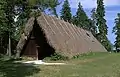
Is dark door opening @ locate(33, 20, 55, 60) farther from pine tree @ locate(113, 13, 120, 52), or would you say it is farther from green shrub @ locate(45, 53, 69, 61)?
pine tree @ locate(113, 13, 120, 52)

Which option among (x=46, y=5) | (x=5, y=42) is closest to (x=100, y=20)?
(x=5, y=42)

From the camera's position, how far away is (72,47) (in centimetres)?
4750

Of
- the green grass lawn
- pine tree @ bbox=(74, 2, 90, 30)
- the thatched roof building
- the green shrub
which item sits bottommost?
the green shrub

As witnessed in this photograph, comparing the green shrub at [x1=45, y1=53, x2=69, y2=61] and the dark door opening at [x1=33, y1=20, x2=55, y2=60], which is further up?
the dark door opening at [x1=33, y1=20, x2=55, y2=60]

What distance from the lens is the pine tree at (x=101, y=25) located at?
9457 cm

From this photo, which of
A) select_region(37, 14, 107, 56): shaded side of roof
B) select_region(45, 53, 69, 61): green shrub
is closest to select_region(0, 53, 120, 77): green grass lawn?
select_region(45, 53, 69, 61): green shrub

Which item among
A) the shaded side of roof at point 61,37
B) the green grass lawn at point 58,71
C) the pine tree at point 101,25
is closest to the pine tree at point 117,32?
the pine tree at point 101,25

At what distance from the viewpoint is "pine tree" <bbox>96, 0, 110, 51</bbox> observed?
9457 centimetres

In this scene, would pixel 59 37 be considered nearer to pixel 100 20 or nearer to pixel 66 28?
pixel 66 28

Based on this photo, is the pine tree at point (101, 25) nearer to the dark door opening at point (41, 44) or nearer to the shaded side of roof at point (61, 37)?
the shaded side of roof at point (61, 37)

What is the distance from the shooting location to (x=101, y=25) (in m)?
96.9

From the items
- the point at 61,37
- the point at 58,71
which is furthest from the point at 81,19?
the point at 58,71

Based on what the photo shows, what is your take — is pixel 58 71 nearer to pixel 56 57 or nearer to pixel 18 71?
pixel 18 71

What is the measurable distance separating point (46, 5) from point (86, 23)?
250 ft
